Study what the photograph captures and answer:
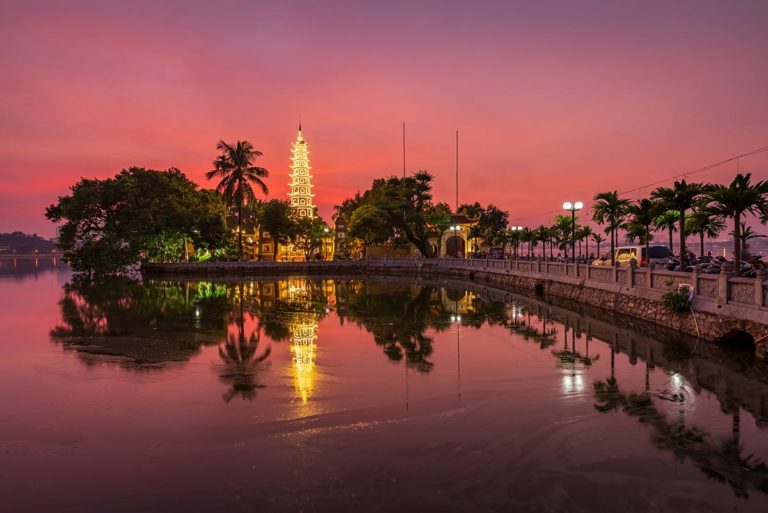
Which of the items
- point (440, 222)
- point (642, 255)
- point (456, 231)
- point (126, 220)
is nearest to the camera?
point (642, 255)

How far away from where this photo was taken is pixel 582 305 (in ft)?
81.8

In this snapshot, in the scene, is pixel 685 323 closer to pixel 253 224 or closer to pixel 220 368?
pixel 220 368

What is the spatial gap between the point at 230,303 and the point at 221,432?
70.1ft

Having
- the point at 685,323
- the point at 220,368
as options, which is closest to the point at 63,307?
the point at 220,368

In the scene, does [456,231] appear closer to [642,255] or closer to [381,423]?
[642,255]

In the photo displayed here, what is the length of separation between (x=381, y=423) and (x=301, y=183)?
91192mm

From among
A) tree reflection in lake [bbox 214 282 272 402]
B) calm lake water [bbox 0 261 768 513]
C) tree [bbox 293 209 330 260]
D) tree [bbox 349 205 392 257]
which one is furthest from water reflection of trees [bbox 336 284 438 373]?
tree [bbox 293 209 330 260]

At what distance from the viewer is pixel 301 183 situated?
318 feet

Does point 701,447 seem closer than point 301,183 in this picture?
Yes

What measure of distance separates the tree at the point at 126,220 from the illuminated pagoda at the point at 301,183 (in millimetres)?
37054

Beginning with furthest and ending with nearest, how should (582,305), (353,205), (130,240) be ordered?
(353,205), (130,240), (582,305)

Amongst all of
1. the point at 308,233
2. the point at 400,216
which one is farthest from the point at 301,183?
the point at 400,216

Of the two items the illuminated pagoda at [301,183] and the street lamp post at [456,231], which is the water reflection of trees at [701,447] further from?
the illuminated pagoda at [301,183]

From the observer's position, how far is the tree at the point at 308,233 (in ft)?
229
